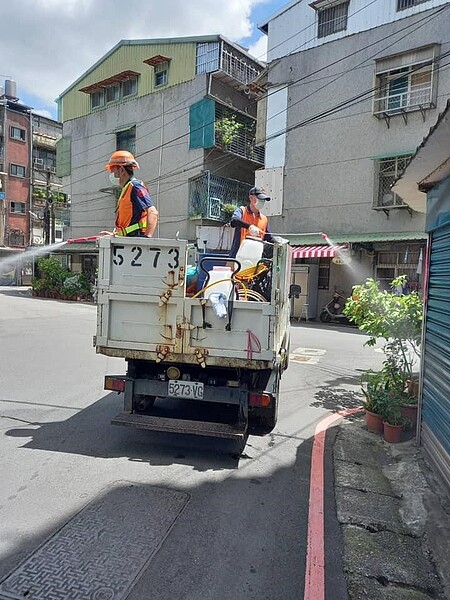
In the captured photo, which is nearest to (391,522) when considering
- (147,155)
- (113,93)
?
(147,155)

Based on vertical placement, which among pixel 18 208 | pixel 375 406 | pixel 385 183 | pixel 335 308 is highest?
pixel 18 208

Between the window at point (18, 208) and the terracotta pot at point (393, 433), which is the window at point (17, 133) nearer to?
the window at point (18, 208)

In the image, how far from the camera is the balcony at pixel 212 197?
21625mm

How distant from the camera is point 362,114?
671 inches

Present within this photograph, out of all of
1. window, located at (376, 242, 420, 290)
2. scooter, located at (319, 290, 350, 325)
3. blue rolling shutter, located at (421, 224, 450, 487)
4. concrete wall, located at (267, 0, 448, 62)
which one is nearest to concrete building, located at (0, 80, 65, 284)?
concrete wall, located at (267, 0, 448, 62)

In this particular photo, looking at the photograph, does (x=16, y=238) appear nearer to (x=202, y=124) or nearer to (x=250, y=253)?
(x=202, y=124)

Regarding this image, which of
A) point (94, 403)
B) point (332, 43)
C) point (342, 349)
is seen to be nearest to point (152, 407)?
point (94, 403)

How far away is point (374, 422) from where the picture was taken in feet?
17.5

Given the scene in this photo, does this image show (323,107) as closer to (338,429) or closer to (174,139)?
(174,139)

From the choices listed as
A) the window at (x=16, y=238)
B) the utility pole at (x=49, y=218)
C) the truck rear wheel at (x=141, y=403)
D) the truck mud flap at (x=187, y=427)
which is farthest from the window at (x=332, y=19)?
the window at (x=16, y=238)

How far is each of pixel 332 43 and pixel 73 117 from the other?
59.9 feet

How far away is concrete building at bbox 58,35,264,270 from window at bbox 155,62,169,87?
0.21 ft

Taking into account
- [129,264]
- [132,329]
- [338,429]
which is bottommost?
[338,429]

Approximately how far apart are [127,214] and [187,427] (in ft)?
7.80
